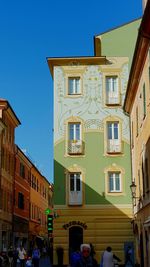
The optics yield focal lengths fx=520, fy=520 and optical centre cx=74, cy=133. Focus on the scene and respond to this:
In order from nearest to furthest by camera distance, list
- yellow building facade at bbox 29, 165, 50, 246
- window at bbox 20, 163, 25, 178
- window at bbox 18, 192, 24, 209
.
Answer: window at bbox 18, 192, 24, 209 < window at bbox 20, 163, 25, 178 < yellow building facade at bbox 29, 165, 50, 246

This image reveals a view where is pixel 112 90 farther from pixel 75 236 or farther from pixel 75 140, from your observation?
pixel 75 236

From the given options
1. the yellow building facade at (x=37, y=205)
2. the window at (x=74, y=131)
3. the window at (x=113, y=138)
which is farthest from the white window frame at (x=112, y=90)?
the yellow building facade at (x=37, y=205)

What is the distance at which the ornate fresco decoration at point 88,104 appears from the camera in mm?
38375

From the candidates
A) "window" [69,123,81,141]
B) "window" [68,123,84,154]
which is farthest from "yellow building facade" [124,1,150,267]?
"window" [69,123,81,141]

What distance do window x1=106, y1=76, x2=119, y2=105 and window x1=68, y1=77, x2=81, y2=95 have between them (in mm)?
2188

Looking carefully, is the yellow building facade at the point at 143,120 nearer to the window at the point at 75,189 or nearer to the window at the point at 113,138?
the window at the point at 75,189

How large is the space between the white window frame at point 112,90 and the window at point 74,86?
2.12 metres

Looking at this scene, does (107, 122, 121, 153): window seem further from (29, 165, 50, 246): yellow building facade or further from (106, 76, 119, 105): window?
(29, 165, 50, 246): yellow building facade

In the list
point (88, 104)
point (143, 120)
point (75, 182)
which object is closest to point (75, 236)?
point (75, 182)

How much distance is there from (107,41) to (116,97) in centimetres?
510

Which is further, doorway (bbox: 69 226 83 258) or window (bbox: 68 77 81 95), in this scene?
window (bbox: 68 77 81 95)

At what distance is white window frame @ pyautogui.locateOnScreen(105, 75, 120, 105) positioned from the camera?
38.7 m

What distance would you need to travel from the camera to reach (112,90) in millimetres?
38969

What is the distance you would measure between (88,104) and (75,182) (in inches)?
234
